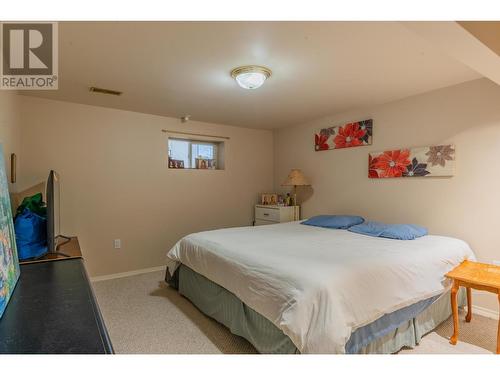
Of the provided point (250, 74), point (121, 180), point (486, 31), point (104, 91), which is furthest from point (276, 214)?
point (486, 31)

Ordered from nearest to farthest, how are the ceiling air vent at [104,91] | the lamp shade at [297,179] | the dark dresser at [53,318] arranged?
1. the dark dresser at [53,318]
2. the ceiling air vent at [104,91]
3. the lamp shade at [297,179]

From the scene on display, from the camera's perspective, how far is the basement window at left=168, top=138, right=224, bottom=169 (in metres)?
4.07

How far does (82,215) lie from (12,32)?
2143 mm

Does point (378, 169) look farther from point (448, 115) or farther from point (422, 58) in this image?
point (422, 58)

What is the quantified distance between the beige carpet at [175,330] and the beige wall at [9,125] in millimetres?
1464

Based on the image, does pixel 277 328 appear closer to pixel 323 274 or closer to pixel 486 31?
pixel 323 274

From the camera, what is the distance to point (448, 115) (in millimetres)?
2725

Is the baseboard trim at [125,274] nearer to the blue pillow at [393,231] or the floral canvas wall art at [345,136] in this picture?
the blue pillow at [393,231]

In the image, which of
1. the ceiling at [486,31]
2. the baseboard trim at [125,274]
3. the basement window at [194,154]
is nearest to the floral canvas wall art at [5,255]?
the ceiling at [486,31]

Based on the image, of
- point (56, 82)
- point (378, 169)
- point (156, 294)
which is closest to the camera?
point (56, 82)

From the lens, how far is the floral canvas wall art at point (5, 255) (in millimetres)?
1073

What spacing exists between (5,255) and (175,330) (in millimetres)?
1456

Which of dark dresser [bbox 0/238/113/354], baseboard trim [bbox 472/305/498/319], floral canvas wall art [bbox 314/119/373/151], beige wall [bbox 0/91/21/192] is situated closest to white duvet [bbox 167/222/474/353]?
baseboard trim [bbox 472/305/498/319]

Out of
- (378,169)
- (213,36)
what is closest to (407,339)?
(378,169)
